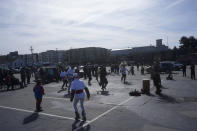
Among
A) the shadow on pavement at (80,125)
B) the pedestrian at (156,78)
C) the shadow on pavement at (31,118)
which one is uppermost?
the pedestrian at (156,78)

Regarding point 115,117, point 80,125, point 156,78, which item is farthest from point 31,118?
point 156,78

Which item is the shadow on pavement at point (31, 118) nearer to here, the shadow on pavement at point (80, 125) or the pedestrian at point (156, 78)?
the shadow on pavement at point (80, 125)

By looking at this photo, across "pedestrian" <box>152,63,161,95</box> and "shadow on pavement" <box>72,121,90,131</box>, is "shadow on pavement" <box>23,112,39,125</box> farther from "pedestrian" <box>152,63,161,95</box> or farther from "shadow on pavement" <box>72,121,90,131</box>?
"pedestrian" <box>152,63,161,95</box>

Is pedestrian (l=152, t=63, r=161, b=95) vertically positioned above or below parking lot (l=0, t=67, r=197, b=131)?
above

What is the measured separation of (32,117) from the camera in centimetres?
830

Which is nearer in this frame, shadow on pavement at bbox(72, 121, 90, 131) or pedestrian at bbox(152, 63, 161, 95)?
shadow on pavement at bbox(72, 121, 90, 131)

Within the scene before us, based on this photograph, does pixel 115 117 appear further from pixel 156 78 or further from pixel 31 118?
pixel 156 78

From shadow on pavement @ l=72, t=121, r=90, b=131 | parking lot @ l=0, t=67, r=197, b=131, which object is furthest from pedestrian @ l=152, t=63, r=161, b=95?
shadow on pavement @ l=72, t=121, r=90, b=131

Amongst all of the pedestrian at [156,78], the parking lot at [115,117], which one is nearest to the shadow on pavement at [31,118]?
the parking lot at [115,117]

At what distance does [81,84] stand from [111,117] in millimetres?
1719

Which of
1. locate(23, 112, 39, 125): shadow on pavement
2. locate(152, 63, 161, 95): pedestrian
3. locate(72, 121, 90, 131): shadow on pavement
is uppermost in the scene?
locate(152, 63, 161, 95): pedestrian

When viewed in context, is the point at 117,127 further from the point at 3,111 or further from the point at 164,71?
the point at 164,71

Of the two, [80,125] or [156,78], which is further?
[156,78]

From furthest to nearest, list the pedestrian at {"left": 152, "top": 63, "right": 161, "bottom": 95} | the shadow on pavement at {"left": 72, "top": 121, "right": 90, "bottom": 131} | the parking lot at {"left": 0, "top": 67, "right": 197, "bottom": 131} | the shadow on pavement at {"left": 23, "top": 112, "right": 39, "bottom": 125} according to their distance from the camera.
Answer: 1. the pedestrian at {"left": 152, "top": 63, "right": 161, "bottom": 95}
2. the shadow on pavement at {"left": 23, "top": 112, "right": 39, "bottom": 125}
3. the parking lot at {"left": 0, "top": 67, "right": 197, "bottom": 131}
4. the shadow on pavement at {"left": 72, "top": 121, "right": 90, "bottom": 131}
